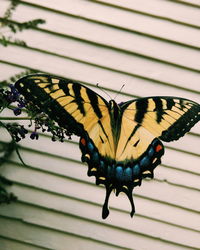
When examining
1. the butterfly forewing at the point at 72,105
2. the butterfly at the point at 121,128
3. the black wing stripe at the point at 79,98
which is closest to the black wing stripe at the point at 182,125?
the butterfly at the point at 121,128

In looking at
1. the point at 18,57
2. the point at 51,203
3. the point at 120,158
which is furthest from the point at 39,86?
the point at 51,203

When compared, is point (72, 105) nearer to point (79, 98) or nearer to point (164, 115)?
point (79, 98)

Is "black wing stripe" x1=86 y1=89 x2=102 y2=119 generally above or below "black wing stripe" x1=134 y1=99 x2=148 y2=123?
below

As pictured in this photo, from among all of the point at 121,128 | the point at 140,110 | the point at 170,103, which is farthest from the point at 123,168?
the point at 170,103

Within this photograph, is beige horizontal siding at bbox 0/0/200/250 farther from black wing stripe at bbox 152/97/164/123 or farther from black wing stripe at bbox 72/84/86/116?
black wing stripe at bbox 72/84/86/116

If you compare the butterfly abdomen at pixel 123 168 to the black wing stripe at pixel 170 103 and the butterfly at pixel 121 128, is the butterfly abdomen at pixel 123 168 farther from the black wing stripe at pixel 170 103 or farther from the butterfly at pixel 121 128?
the black wing stripe at pixel 170 103

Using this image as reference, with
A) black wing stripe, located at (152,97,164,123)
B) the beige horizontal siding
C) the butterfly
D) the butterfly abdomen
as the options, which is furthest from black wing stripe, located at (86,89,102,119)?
the beige horizontal siding
